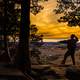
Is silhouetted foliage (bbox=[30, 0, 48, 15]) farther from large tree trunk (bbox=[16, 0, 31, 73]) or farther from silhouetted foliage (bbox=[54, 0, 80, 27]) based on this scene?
large tree trunk (bbox=[16, 0, 31, 73])

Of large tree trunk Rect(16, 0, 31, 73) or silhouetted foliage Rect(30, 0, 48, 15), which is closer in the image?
large tree trunk Rect(16, 0, 31, 73)

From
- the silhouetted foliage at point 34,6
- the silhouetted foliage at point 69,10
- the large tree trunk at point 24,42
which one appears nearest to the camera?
the large tree trunk at point 24,42

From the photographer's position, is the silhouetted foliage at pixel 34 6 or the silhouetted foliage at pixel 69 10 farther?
the silhouetted foliage at pixel 34 6

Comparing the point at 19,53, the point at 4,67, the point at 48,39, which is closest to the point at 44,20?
the point at 48,39

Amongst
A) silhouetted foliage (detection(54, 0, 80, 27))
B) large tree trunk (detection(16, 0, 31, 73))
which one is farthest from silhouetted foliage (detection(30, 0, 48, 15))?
large tree trunk (detection(16, 0, 31, 73))

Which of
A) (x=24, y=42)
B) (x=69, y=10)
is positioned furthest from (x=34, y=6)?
(x=24, y=42)

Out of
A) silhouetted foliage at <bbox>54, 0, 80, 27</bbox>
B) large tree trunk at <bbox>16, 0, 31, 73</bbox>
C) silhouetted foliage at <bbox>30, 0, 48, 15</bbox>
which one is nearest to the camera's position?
large tree trunk at <bbox>16, 0, 31, 73</bbox>

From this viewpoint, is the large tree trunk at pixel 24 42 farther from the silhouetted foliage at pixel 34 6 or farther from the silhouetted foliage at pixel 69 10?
the silhouetted foliage at pixel 34 6

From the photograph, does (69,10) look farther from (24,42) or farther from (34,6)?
(24,42)

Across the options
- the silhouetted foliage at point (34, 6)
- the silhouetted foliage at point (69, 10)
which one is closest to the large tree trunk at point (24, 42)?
the silhouetted foliage at point (69, 10)

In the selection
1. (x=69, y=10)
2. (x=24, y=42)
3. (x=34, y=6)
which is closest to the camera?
(x=24, y=42)

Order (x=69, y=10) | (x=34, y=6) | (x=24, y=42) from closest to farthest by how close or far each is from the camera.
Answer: (x=24, y=42), (x=69, y=10), (x=34, y=6)

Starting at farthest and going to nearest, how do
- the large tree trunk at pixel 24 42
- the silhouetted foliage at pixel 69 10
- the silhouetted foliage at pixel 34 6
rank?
the silhouetted foliage at pixel 34 6 < the silhouetted foliage at pixel 69 10 < the large tree trunk at pixel 24 42

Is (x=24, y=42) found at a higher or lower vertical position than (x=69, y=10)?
lower
